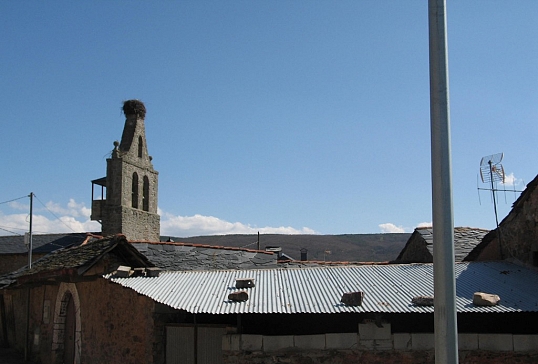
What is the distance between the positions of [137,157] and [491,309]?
30.6m

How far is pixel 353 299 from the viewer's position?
8742 mm

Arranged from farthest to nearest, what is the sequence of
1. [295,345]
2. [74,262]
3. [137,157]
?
[137,157], [74,262], [295,345]

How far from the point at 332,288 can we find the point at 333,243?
4124cm

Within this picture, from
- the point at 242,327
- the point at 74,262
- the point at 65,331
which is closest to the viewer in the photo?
the point at 242,327

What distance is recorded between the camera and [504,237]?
40.4 feet

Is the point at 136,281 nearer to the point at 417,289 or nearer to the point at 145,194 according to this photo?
the point at 417,289

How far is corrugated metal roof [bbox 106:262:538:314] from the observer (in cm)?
874

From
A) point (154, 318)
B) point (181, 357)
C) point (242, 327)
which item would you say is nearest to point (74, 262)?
point (154, 318)

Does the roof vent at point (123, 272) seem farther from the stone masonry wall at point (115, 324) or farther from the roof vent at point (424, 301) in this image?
the roof vent at point (424, 301)

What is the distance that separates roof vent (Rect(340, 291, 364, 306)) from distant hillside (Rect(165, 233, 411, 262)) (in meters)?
35.1

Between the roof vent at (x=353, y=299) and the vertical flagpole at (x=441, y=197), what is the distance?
399 centimetres

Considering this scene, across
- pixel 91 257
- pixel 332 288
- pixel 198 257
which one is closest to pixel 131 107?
pixel 198 257

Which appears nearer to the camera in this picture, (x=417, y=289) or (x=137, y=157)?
(x=417, y=289)

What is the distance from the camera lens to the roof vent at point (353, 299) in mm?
8719
